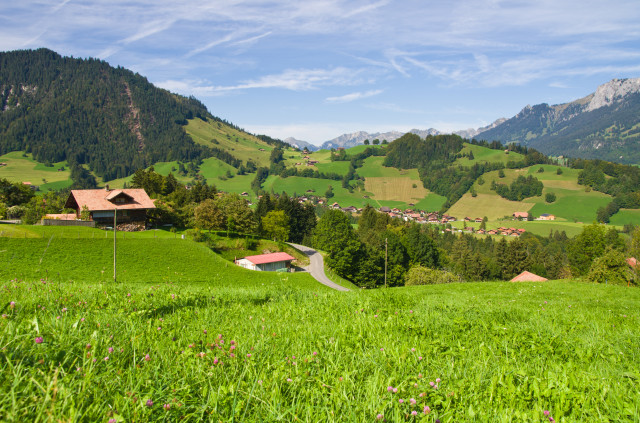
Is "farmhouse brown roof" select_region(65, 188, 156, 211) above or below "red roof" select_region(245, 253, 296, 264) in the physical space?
above

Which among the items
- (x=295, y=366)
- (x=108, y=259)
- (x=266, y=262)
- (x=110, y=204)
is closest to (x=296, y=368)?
(x=295, y=366)

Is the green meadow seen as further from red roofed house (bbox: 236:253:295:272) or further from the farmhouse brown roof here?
the farmhouse brown roof

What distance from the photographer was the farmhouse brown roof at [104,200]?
6384 cm

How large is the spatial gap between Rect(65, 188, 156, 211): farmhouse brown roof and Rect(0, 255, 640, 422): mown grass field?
219 feet

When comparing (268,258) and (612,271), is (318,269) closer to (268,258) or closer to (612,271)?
(268,258)

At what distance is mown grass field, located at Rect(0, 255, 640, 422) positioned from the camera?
108 inches

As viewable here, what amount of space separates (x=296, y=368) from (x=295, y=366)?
108 millimetres

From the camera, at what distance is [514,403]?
340 cm

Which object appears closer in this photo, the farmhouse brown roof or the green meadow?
the green meadow

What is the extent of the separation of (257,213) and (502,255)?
67.5 m

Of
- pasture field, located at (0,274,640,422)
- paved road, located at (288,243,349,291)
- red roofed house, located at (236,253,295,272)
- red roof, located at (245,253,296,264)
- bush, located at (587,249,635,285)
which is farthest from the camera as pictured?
red roof, located at (245,253,296,264)

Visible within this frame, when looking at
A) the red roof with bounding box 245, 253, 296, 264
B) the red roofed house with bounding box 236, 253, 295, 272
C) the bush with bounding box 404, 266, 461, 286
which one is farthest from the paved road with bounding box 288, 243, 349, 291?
the bush with bounding box 404, 266, 461, 286

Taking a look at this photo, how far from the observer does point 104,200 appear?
64938 millimetres

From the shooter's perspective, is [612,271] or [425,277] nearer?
[612,271]
